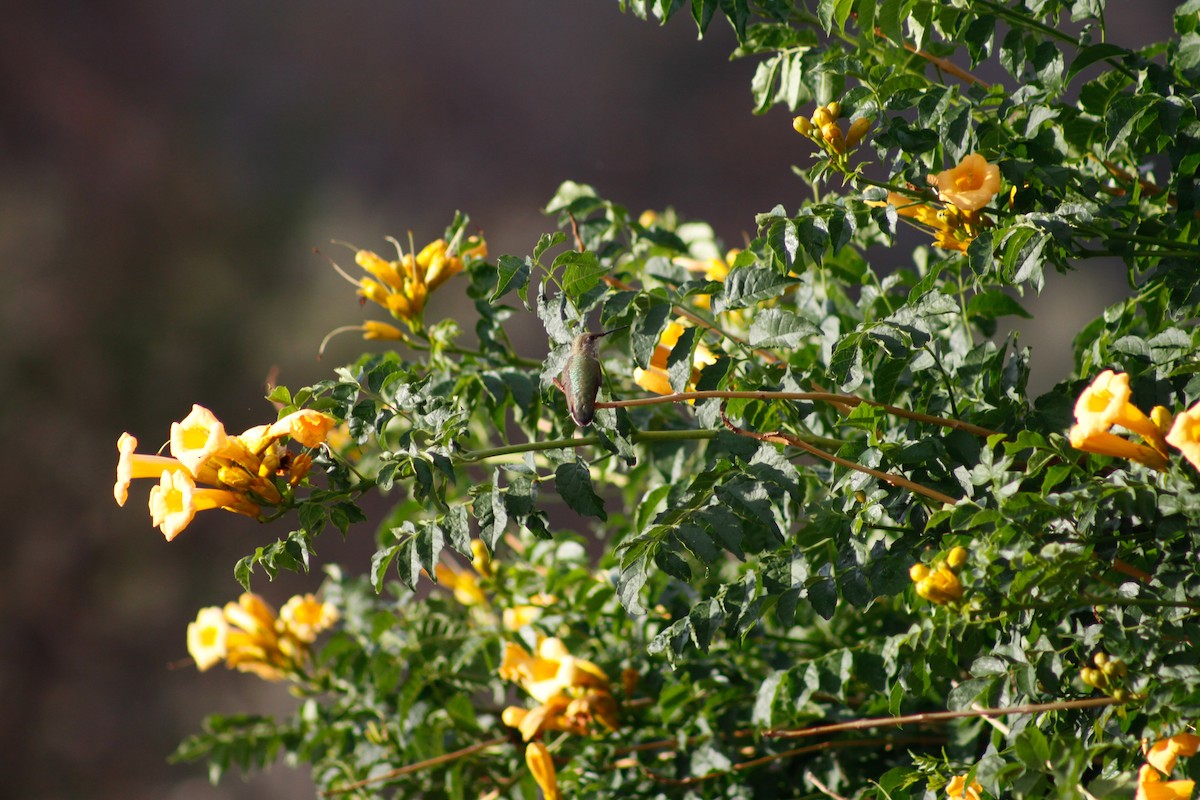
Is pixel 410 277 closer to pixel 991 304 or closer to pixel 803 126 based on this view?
pixel 803 126

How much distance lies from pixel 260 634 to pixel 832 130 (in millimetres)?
1509

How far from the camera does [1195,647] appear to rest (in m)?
0.98

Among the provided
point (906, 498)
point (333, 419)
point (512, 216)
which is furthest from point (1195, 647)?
point (512, 216)

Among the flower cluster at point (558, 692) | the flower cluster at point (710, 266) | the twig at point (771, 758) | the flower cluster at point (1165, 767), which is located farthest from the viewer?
the flower cluster at point (710, 266)

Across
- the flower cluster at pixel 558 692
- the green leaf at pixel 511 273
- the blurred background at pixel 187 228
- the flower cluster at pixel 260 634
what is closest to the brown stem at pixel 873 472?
the green leaf at pixel 511 273

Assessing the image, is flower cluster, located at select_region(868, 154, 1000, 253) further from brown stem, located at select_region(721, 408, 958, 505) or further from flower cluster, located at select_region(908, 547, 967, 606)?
flower cluster, located at select_region(908, 547, 967, 606)

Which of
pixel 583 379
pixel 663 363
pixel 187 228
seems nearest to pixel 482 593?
pixel 663 363

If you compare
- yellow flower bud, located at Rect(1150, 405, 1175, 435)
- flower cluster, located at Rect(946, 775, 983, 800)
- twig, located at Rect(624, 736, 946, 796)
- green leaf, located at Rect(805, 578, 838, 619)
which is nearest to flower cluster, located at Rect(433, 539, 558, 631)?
twig, located at Rect(624, 736, 946, 796)

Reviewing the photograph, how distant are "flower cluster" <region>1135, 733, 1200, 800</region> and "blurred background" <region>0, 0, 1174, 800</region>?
2.61 metres

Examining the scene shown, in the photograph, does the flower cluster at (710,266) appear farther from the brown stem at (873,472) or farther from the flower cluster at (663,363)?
the brown stem at (873,472)

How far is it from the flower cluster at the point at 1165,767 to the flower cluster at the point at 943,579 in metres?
0.21

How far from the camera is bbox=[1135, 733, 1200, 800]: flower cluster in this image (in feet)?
3.03

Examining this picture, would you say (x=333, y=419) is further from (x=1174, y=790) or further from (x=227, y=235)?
(x=227, y=235)

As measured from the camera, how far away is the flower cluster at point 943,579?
96cm
